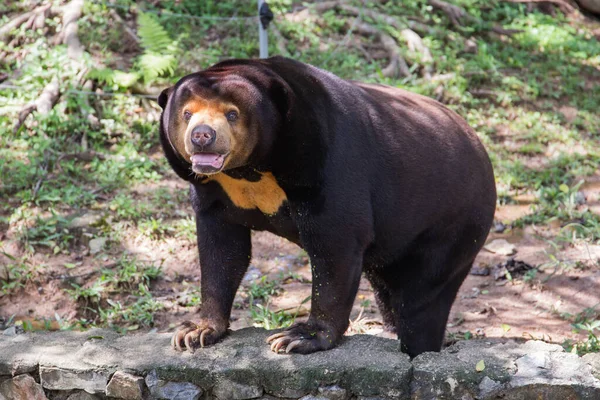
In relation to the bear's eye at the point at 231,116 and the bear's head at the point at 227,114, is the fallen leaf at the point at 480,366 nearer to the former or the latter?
the bear's head at the point at 227,114

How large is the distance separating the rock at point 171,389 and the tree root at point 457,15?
747 centimetres

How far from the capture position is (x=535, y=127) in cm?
888

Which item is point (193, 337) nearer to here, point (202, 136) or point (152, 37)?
point (202, 136)

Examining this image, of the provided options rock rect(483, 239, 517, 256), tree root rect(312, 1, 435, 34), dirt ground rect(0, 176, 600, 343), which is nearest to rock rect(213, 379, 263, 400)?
dirt ground rect(0, 176, 600, 343)

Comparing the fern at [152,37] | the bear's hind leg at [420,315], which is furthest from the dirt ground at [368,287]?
the fern at [152,37]

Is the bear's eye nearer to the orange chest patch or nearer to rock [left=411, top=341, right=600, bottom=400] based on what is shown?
the orange chest patch

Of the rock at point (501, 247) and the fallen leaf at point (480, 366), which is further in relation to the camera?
the rock at point (501, 247)

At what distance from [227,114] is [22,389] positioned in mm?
1672

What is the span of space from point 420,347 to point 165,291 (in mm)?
2237

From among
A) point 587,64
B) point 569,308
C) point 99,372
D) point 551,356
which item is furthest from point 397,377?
point 587,64

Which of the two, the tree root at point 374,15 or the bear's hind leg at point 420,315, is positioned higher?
the bear's hind leg at point 420,315

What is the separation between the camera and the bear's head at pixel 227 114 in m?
3.71

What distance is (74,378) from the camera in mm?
4105

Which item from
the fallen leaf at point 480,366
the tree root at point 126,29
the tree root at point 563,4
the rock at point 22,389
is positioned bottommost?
the tree root at point 563,4
